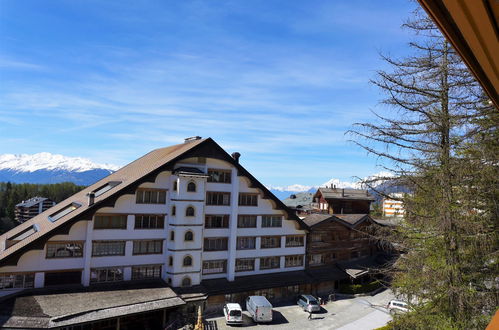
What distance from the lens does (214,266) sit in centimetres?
3928

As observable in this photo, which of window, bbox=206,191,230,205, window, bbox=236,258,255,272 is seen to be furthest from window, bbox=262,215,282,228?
window, bbox=206,191,230,205

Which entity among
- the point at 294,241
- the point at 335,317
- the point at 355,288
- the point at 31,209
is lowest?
the point at 335,317

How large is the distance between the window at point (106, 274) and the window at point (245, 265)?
13.2 meters

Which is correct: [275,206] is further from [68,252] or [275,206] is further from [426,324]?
[426,324]

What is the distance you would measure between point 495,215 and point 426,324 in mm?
5623

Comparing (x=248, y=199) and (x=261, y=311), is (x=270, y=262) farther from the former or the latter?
(x=261, y=311)

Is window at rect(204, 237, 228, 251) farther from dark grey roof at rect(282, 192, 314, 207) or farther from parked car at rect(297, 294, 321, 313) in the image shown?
dark grey roof at rect(282, 192, 314, 207)

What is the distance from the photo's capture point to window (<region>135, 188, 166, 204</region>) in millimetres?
34809

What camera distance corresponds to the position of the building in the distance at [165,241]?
96.9 feet

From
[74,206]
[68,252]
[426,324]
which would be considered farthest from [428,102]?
[74,206]

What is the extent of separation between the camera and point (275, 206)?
43688 millimetres

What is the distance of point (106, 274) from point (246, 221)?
16144 millimetres

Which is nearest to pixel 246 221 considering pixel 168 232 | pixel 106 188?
pixel 168 232

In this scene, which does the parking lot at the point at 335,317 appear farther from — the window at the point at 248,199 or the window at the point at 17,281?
the window at the point at 17,281
